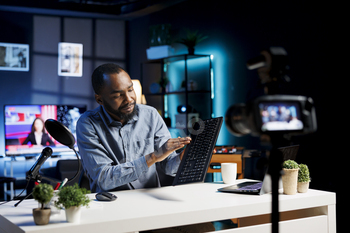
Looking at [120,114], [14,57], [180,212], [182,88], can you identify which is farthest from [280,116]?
[14,57]

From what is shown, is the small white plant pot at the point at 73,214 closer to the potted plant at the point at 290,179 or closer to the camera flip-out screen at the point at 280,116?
the camera flip-out screen at the point at 280,116

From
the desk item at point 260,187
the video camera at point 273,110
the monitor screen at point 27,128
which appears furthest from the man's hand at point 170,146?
the monitor screen at point 27,128

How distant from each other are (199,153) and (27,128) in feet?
14.8

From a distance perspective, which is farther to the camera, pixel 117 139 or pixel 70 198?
pixel 117 139

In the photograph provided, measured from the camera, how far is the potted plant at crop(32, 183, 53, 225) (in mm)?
1206

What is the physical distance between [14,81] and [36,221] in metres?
5.21

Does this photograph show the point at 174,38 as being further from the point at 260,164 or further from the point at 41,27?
the point at 260,164

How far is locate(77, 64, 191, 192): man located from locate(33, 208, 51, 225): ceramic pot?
2.05 feet

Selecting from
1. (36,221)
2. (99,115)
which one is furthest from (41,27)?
(36,221)

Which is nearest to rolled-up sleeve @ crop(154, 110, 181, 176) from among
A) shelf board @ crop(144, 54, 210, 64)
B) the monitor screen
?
shelf board @ crop(144, 54, 210, 64)

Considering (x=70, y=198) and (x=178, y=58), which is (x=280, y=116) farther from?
(x=178, y=58)

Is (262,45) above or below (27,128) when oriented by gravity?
above

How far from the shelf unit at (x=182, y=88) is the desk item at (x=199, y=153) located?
3.13m

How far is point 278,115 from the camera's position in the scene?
2.90 feet
